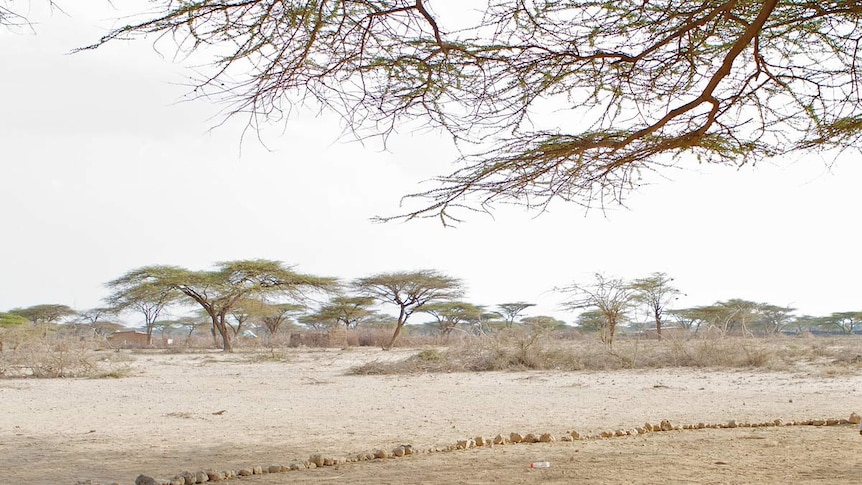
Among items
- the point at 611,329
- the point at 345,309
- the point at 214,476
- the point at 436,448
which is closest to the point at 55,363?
the point at 611,329

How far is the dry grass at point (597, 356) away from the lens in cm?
1321

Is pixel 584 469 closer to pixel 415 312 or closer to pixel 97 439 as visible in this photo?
pixel 97 439

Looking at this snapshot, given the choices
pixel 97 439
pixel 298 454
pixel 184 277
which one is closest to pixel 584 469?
pixel 298 454

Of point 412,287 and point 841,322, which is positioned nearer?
point 412,287

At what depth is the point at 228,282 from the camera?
88.6 feet

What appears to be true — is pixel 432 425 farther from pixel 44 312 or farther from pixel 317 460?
pixel 44 312

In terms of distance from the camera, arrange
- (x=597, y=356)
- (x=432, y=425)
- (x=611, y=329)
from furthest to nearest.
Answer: (x=611, y=329) < (x=597, y=356) < (x=432, y=425)

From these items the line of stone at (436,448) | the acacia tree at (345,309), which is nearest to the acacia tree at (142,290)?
the acacia tree at (345,309)

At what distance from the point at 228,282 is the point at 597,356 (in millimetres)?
15975

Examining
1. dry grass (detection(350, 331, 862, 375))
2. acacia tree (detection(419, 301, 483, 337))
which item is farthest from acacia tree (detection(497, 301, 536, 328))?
dry grass (detection(350, 331, 862, 375))

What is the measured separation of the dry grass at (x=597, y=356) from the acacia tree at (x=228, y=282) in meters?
13.2

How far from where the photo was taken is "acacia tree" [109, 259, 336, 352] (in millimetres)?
26406

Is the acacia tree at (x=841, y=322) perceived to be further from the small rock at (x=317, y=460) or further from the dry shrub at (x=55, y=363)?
the small rock at (x=317, y=460)

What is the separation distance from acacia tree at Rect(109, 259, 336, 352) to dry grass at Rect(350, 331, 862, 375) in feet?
43.4
